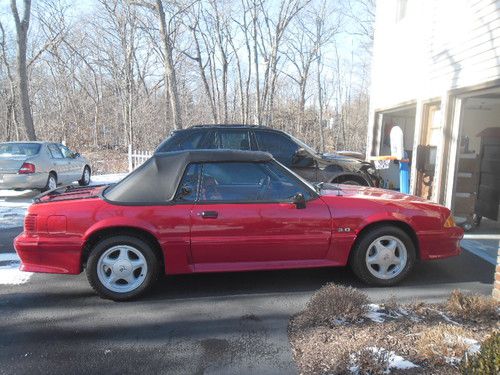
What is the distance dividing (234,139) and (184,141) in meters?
0.94

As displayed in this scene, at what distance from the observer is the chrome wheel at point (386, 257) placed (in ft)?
13.8

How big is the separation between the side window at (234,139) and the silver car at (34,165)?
5.81m

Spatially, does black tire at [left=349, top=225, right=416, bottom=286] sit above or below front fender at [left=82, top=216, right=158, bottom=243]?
below

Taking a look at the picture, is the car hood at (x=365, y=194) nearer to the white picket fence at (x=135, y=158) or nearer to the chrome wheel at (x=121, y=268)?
the chrome wheel at (x=121, y=268)

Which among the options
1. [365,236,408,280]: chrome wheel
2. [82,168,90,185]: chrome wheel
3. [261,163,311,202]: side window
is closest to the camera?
[261,163,311,202]: side window

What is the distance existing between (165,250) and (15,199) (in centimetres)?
816

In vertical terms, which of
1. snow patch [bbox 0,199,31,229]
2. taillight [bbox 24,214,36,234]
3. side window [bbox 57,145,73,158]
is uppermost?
side window [bbox 57,145,73,158]

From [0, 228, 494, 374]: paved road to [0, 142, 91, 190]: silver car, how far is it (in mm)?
6366

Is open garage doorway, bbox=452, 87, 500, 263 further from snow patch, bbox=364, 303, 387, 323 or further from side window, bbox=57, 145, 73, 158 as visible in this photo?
side window, bbox=57, 145, 73, 158

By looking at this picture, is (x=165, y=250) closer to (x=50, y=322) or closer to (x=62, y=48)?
(x=50, y=322)

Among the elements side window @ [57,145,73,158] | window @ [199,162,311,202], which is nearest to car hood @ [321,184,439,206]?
window @ [199,162,311,202]

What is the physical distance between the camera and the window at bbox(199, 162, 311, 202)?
4.05 m

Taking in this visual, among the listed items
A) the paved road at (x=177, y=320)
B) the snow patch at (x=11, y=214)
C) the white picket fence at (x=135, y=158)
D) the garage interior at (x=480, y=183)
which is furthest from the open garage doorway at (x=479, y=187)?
the white picket fence at (x=135, y=158)

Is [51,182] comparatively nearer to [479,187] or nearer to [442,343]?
[479,187]
